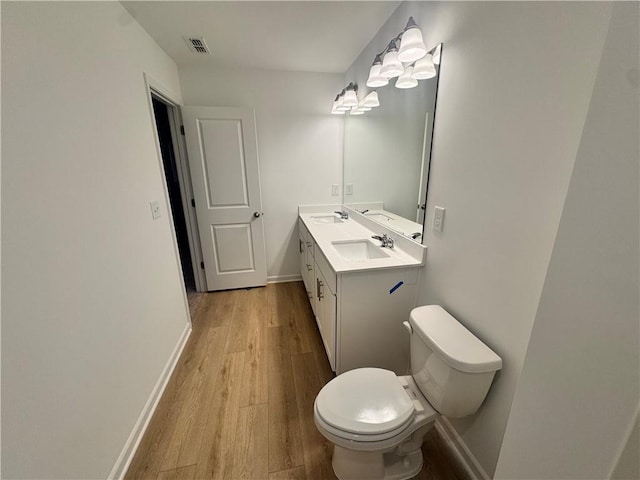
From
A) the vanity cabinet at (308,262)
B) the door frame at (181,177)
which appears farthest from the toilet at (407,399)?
the door frame at (181,177)

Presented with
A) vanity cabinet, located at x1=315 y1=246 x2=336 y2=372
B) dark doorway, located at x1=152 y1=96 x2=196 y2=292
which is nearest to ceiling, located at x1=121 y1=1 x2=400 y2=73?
dark doorway, located at x1=152 y1=96 x2=196 y2=292

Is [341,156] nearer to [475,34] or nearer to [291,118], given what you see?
[291,118]

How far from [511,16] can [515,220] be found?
69cm

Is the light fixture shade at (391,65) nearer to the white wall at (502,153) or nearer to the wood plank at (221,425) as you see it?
the white wall at (502,153)

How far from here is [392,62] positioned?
1349 mm

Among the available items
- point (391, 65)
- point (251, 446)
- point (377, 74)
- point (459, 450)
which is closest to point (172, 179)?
point (377, 74)

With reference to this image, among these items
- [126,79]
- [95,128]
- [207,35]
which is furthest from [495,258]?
[207,35]

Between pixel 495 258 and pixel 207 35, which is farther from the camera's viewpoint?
pixel 207 35

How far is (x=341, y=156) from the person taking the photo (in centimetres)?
289

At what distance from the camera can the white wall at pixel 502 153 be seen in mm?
729

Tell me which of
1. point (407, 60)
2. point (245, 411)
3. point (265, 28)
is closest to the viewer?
point (407, 60)

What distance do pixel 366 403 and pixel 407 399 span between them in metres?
0.18

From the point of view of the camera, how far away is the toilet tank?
957mm

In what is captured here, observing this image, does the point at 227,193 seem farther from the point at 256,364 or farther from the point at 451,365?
the point at 451,365
